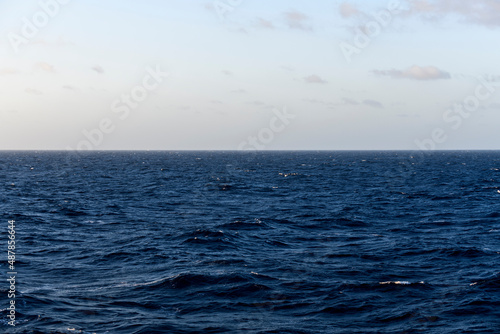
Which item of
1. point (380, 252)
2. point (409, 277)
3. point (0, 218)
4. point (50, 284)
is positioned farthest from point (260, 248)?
point (0, 218)

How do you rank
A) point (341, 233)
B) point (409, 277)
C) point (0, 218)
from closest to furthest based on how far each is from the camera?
1. point (409, 277)
2. point (341, 233)
3. point (0, 218)

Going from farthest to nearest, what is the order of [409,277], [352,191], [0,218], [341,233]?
1. [352,191]
2. [0,218]
3. [341,233]
4. [409,277]

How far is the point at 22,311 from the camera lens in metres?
18.2

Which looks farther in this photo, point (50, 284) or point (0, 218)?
point (0, 218)

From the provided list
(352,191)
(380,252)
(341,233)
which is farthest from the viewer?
(352,191)

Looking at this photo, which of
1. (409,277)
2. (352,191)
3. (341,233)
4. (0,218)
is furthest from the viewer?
(352,191)

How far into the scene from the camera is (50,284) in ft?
72.0

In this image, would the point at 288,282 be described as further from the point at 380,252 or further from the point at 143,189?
A: the point at 143,189

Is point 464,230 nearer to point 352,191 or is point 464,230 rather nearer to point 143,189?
point 352,191

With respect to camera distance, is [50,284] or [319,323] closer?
[319,323]

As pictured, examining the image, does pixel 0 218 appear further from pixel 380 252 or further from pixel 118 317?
pixel 380 252

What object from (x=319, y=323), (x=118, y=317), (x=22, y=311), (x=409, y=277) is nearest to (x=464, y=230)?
(x=409, y=277)

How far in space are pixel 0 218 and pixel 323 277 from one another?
97.6 ft

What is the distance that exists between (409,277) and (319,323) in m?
7.71
